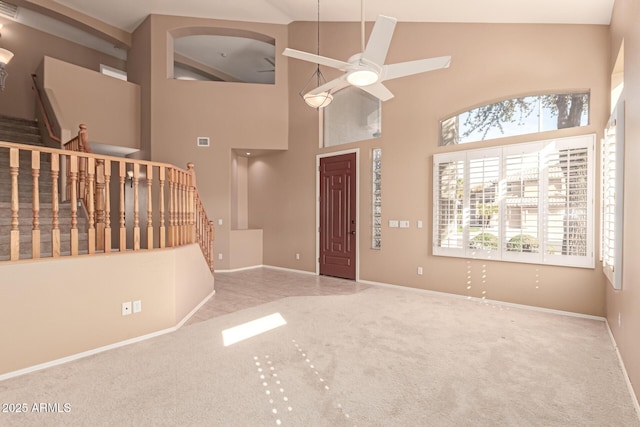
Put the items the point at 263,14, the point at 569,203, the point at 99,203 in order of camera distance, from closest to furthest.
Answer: the point at 99,203, the point at 569,203, the point at 263,14

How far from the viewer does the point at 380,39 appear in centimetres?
256

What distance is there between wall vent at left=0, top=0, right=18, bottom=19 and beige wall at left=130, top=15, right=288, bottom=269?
2.41 m

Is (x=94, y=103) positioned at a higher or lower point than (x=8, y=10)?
lower

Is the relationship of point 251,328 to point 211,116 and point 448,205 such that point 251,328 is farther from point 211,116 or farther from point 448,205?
point 211,116

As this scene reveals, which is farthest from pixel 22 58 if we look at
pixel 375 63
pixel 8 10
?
pixel 375 63

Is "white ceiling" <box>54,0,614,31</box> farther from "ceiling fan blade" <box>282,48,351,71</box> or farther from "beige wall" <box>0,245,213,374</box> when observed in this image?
"beige wall" <box>0,245,213,374</box>

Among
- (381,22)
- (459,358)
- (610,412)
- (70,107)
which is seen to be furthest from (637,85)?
(70,107)

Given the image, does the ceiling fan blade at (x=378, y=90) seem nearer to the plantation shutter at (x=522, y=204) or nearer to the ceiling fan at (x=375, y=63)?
the ceiling fan at (x=375, y=63)

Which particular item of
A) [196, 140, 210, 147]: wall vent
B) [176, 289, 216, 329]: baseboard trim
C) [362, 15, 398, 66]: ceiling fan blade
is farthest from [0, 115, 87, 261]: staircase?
[362, 15, 398, 66]: ceiling fan blade

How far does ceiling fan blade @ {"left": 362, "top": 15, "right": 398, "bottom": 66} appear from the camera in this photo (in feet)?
8.07

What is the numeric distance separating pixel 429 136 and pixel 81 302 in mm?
4807

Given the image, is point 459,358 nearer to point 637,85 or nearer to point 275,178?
point 637,85

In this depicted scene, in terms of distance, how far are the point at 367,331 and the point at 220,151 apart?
16.1 ft

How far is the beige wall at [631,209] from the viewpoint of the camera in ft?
7.37
